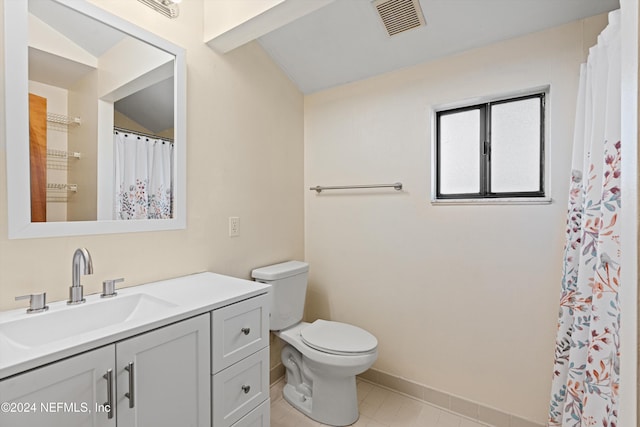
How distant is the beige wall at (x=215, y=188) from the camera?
1.15 metres

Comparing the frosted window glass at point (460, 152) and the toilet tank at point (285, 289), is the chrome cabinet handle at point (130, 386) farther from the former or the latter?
the frosted window glass at point (460, 152)

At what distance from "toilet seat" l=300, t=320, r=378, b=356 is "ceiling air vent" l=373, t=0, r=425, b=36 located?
1.79m

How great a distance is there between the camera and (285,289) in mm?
1952

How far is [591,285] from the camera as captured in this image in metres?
1.20

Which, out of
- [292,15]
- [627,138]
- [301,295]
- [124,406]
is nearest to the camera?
[627,138]

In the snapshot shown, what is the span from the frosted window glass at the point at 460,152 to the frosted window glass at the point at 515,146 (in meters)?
0.09

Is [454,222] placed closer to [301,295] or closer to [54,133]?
[301,295]

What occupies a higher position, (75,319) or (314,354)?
(75,319)

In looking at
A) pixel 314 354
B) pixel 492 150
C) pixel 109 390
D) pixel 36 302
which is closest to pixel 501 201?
pixel 492 150

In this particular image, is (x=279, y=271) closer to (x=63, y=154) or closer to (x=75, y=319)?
(x=75, y=319)

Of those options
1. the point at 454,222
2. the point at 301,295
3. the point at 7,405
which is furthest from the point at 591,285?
the point at 7,405

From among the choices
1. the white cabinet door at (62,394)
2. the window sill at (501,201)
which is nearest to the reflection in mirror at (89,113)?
the white cabinet door at (62,394)

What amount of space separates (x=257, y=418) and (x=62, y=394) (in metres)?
0.79

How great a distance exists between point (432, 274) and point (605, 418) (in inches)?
38.0
